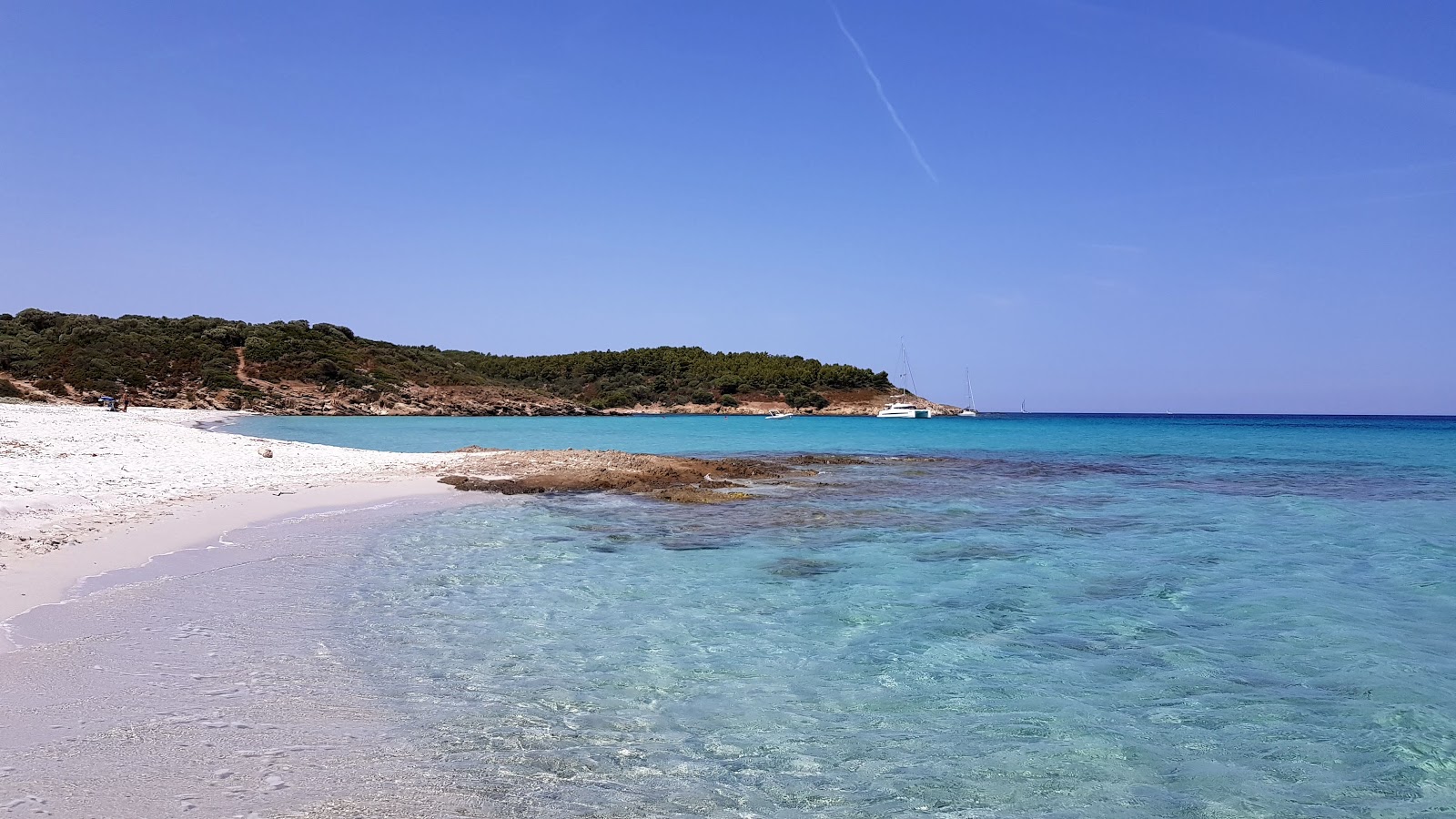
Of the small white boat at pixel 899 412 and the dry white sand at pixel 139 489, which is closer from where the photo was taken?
the dry white sand at pixel 139 489

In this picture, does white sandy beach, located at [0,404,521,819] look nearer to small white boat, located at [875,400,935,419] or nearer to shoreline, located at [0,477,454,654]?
shoreline, located at [0,477,454,654]

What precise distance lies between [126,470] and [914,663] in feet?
52.3

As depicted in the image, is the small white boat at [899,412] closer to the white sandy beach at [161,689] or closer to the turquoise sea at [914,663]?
the turquoise sea at [914,663]

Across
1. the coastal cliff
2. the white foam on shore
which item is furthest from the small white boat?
the white foam on shore

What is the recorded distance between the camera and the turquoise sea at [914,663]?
460 cm

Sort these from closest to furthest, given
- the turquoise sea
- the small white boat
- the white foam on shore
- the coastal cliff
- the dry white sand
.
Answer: the white foam on shore, the turquoise sea, the dry white sand, the coastal cliff, the small white boat

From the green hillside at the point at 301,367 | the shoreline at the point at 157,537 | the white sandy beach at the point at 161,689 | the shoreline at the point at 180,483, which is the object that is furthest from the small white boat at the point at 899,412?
the white sandy beach at the point at 161,689

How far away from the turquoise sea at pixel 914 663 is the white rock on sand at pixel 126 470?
3650 millimetres

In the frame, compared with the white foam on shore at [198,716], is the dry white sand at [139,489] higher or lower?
higher

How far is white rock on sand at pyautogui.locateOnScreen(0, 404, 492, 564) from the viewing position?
1098cm

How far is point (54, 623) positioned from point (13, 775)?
11.3 feet

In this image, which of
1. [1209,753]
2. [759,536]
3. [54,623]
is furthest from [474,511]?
[1209,753]

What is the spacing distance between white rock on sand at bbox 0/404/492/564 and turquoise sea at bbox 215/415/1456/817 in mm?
3650

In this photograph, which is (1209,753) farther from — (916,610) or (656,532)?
(656,532)
